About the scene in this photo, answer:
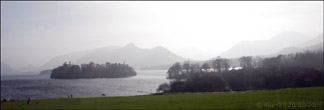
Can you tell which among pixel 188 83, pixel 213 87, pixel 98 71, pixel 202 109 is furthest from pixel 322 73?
pixel 98 71

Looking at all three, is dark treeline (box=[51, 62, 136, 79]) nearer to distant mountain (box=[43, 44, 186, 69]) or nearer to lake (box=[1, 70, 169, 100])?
lake (box=[1, 70, 169, 100])

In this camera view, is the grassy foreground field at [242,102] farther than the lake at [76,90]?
No

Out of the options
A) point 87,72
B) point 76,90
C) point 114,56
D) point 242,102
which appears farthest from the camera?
point 87,72

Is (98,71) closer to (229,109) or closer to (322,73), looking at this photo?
(322,73)

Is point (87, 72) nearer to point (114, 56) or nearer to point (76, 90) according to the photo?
point (76, 90)

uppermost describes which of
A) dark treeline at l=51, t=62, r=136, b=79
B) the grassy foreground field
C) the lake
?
dark treeline at l=51, t=62, r=136, b=79

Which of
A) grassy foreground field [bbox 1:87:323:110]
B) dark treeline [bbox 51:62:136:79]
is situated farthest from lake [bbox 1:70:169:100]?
grassy foreground field [bbox 1:87:323:110]

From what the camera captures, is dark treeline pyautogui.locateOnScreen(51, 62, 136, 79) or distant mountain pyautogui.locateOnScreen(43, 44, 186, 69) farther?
dark treeline pyautogui.locateOnScreen(51, 62, 136, 79)

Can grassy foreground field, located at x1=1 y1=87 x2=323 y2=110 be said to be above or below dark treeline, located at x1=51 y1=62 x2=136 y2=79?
below

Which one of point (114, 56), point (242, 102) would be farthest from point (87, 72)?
point (242, 102)

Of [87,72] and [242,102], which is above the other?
[87,72]

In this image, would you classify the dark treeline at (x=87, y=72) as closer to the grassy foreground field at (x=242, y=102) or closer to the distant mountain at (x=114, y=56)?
the distant mountain at (x=114, y=56)

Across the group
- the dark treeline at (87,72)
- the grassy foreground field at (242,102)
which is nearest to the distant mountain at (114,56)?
the dark treeline at (87,72)

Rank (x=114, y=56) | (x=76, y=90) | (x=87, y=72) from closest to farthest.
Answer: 1. (x=114, y=56)
2. (x=76, y=90)
3. (x=87, y=72)
